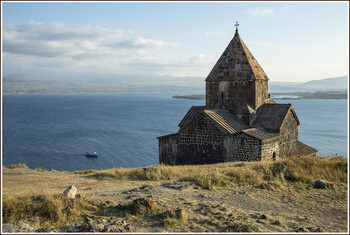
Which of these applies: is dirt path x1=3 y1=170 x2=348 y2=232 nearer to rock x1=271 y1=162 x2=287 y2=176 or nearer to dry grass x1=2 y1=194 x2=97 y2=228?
dry grass x1=2 y1=194 x2=97 y2=228

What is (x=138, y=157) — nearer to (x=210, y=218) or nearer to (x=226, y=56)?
(x=226, y=56)

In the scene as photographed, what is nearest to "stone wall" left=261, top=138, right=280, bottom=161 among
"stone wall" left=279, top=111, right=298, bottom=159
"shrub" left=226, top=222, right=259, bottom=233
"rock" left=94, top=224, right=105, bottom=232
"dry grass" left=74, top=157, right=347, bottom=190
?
"stone wall" left=279, top=111, right=298, bottom=159

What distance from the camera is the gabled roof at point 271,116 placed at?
14.4 metres

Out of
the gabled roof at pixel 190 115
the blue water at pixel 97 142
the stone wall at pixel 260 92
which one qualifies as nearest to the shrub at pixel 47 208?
the gabled roof at pixel 190 115

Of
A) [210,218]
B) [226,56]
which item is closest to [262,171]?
→ [210,218]

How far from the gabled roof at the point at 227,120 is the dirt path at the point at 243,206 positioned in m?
5.75

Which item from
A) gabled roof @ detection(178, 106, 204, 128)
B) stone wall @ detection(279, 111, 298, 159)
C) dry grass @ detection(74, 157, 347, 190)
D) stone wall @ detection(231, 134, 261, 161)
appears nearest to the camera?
dry grass @ detection(74, 157, 347, 190)

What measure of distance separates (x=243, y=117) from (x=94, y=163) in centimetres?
2539

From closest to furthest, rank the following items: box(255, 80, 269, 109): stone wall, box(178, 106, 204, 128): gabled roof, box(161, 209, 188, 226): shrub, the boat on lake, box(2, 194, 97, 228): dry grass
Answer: box(161, 209, 188, 226): shrub → box(2, 194, 97, 228): dry grass → box(255, 80, 269, 109): stone wall → box(178, 106, 204, 128): gabled roof → the boat on lake

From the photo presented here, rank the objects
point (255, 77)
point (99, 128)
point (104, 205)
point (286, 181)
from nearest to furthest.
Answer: point (104, 205) → point (286, 181) → point (255, 77) → point (99, 128)

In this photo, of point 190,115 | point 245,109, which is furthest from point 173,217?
point 190,115

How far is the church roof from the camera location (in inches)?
598

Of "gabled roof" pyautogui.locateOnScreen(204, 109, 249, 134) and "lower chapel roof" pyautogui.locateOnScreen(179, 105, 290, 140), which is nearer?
"lower chapel roof" pyautogui.locateOnScreen(179, 105, 290, 140)

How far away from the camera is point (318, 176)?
8.73m
